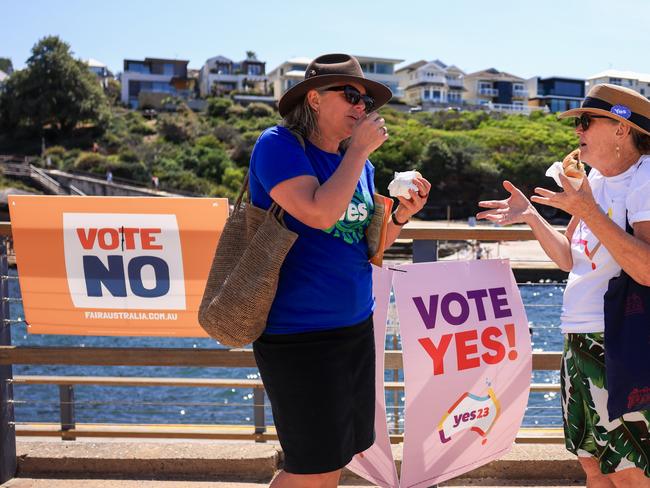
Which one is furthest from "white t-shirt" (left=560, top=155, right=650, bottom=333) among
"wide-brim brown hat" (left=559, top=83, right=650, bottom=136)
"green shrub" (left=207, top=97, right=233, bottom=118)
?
"green shrub" (left=207, top=97, right=233, bottom=118)

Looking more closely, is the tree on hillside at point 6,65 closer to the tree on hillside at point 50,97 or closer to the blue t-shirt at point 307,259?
the tree on hillside at point 50,97

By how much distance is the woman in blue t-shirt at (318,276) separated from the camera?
1.79 meters

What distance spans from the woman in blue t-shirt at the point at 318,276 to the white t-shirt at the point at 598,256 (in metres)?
0.66

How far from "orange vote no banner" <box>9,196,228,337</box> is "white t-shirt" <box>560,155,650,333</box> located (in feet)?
5.09

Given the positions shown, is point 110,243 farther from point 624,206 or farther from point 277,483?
point 624,206

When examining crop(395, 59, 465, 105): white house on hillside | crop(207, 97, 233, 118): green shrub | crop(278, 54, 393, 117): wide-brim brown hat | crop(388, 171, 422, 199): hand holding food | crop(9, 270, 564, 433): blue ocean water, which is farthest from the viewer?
crop(395, 59, 465, 105): white house on hillside

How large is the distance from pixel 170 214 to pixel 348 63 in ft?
4.60

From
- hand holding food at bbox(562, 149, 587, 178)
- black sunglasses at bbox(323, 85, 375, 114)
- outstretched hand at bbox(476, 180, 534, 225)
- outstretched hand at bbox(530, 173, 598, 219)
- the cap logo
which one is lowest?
outstretched hand at bbox(476, 180, 534, 225)

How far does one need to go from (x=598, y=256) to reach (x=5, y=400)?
2495 millimetres

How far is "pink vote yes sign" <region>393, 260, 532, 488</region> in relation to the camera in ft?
8.65

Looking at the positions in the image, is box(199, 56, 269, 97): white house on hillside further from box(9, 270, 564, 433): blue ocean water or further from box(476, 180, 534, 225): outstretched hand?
box(476, 180, 534, 225): outstretched hand

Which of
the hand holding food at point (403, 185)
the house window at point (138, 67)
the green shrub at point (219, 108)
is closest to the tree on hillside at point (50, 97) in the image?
the green shrub at point (219, 108)

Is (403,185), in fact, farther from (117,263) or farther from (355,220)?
(117,263)

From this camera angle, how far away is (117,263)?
312 centimetres
